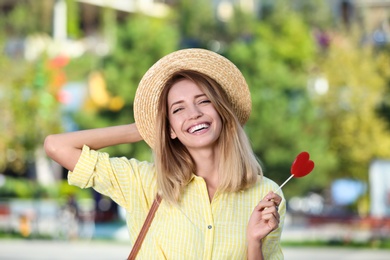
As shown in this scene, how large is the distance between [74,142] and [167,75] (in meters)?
0.38

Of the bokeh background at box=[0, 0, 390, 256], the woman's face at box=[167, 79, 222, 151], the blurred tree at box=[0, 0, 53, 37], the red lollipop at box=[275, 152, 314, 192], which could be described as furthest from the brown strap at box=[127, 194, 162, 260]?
the blurred tree at box=[0, 0, 53, 37]

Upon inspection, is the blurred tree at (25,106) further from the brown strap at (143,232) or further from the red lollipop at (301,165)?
the red lollipop at (301,165)

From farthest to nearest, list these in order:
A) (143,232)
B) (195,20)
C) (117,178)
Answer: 1. (195,20)
2. (117,178)
3. (143,232)

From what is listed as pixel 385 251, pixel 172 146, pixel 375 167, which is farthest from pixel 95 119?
pixel 172 146

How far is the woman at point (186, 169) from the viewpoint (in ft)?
10.0

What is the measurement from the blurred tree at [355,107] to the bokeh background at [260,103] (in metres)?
0.04

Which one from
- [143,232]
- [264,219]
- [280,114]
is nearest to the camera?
[264,219]

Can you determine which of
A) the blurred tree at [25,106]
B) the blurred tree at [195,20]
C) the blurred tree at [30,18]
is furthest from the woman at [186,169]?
the blurred tree at [30,18]

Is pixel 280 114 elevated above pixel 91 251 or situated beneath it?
elevated above

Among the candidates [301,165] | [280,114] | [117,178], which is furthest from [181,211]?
[280,114]

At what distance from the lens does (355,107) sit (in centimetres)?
3438

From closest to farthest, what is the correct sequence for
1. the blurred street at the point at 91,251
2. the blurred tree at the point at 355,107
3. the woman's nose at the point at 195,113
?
the woman's nose at the point at 195,113
the blurred street at the point at 91,251
the blurred tree at the point at 355,107

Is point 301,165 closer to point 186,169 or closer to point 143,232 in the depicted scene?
point 186,169

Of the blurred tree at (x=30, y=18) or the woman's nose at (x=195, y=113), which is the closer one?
the woman's nose at (x=195, y=113)
